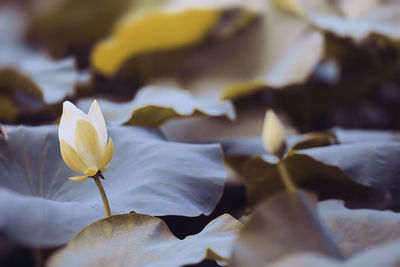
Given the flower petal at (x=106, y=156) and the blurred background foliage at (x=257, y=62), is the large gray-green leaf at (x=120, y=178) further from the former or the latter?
the blurred background foliage at (x=257, y=62)

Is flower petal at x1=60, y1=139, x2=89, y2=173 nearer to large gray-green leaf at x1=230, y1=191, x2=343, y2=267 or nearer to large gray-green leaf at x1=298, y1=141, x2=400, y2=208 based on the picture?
large gray-green leaf at x1=230, y1=191, x2=343, y2=267

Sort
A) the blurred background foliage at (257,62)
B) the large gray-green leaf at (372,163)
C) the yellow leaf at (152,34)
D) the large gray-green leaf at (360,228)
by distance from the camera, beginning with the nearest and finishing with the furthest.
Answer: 1. the large gray-green leaf at (360,228)
2. the large gray-green leaf at (372,163)
3. the blurred background foliage at (257,62)
4. the yellow leaf at (152,34)

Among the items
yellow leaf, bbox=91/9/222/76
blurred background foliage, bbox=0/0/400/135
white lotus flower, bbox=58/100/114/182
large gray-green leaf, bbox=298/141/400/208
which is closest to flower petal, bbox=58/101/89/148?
white lotus flower, bbox=58/100/114/182

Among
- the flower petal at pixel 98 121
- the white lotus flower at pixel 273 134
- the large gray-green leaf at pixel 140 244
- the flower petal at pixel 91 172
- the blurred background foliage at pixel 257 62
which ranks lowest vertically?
the blurred background foliage at pixel 257 62

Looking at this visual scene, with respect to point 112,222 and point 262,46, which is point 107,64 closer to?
point 262,46

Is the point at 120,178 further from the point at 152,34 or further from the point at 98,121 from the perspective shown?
the point at 152,34

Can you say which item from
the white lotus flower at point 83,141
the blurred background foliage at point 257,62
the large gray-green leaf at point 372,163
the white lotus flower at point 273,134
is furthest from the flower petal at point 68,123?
the blurred background foliage at point 257,62

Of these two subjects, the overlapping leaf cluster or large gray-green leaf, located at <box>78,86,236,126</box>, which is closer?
the overlapping leaf cluster
